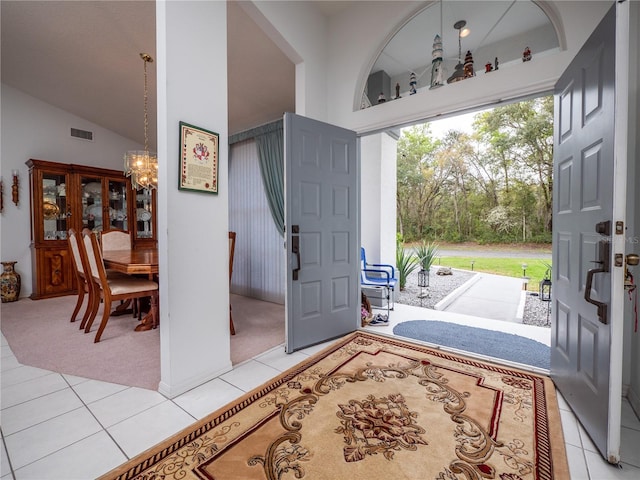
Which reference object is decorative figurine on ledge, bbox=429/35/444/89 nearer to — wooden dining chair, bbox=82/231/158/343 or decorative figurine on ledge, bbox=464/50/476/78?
decorative figurine on ledge, bbox=464/50/476/78

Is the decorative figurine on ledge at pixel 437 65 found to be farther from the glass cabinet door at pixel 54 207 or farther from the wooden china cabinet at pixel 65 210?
the glass cabinet door at pixel 54 207

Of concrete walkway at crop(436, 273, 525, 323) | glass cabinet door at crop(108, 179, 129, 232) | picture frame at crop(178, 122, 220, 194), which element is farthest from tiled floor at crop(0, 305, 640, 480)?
glass cabinet door at crop(108, 179, 129, 232)

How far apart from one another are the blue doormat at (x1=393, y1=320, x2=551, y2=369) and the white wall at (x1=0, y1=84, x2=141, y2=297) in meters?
5.93

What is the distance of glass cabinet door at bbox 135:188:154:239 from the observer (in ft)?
18.1

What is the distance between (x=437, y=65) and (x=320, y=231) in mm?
1852

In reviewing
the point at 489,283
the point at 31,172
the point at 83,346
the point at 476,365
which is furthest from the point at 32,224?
the point at 489,283

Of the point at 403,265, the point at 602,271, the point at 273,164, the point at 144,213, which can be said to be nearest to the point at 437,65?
the point at 602,271

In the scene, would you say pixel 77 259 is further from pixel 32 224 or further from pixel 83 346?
pixel 32 224

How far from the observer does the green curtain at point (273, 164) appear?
4.18 metres

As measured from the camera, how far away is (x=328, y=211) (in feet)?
9.21

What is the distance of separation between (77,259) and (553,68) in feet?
16.2

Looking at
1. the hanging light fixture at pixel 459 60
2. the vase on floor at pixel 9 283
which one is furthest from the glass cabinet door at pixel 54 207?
the hanging light fixture at pixel 459 60

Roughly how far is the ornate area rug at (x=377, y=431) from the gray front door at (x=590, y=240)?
269 mm

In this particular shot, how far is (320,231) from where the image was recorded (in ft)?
9.00
